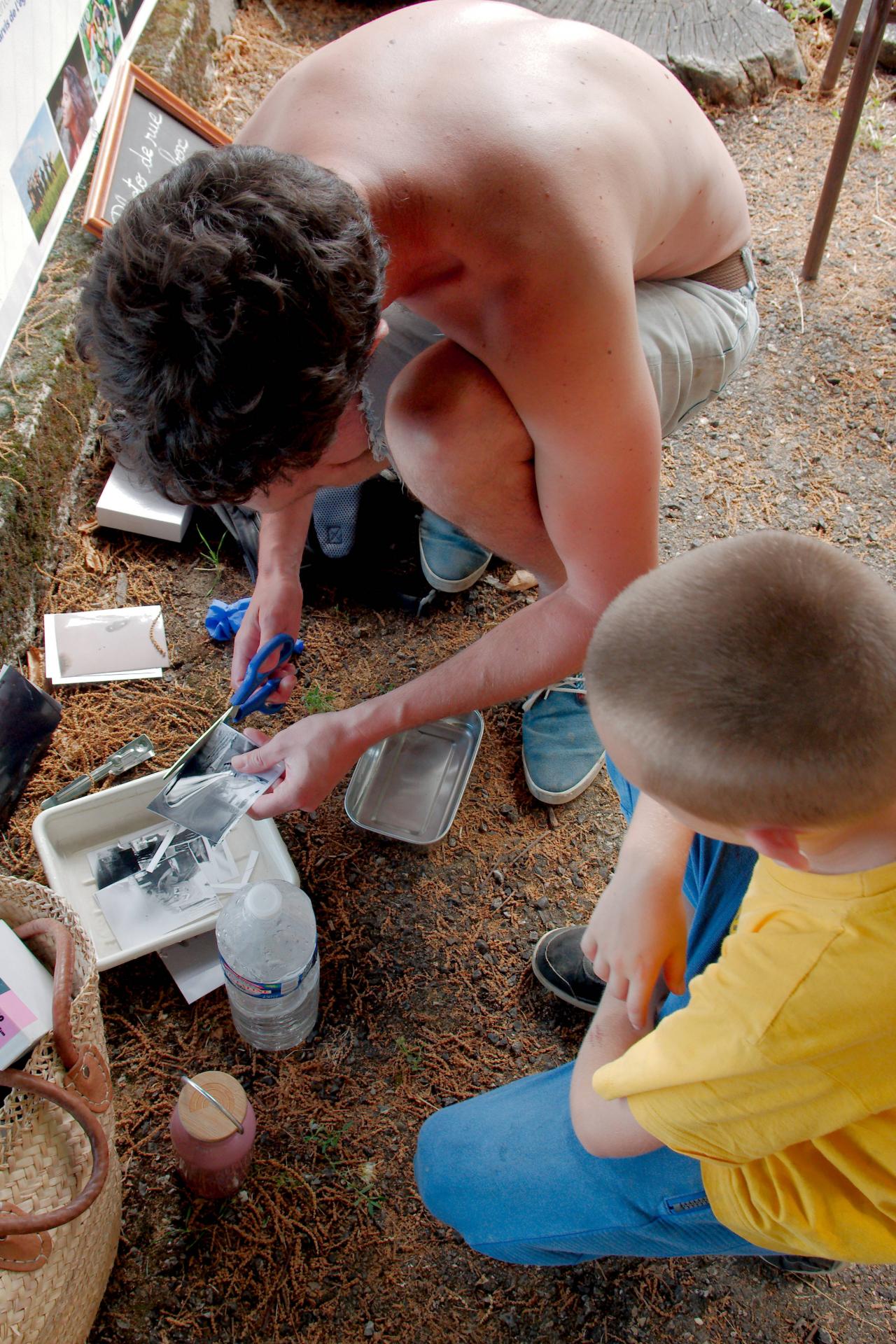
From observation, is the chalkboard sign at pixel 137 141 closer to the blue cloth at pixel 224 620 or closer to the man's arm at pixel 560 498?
the blue cloth at pixel 224 620

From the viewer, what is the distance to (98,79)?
2469mm

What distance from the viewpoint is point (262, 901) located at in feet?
4.55

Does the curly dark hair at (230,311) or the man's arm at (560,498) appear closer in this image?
the curly dark hair at (230,311)

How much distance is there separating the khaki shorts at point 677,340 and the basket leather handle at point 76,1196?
1361 mm

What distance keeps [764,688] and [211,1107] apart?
1.10m

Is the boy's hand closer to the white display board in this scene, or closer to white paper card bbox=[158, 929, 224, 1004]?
white paper card bbox=[158, 929, 224, 1004]

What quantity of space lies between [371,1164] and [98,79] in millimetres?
2741

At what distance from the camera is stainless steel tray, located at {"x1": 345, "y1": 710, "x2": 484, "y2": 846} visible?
1.98 metres

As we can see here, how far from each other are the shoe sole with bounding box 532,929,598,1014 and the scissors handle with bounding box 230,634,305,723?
75 centimetres

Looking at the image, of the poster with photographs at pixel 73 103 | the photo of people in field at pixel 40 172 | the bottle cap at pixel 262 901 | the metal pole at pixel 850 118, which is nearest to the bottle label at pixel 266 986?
the bottle cap at pixel 262 901

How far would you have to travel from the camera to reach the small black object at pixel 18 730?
6.07 ft

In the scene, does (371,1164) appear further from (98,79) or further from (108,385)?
(98,79)

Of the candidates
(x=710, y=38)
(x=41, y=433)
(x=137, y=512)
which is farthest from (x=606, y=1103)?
(x=710, y=38)

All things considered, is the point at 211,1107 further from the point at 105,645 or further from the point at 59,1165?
the point at 105,645
